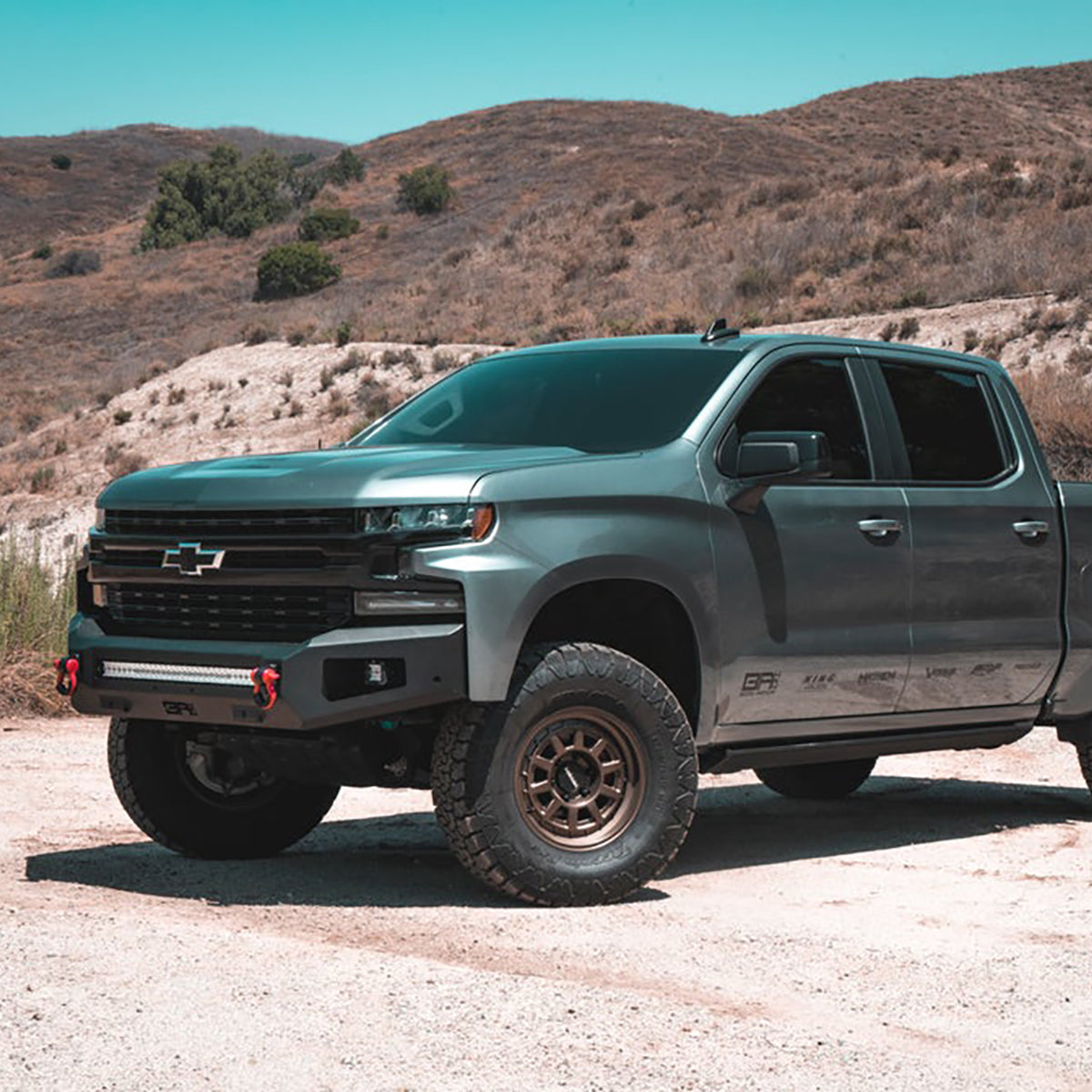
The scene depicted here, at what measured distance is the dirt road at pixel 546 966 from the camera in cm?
451

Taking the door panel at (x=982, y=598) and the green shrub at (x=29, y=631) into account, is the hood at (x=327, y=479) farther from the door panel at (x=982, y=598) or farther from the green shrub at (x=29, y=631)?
the green shrub at (x=29, y=631)

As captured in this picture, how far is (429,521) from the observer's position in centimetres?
617

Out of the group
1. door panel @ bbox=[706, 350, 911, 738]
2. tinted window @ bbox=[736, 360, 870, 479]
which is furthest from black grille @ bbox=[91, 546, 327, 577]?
tinted window @ bbox=[736, 360, 870, 479]

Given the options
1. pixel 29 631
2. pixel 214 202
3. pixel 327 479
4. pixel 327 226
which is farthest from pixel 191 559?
pixel 214 202

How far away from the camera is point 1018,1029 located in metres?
5.02

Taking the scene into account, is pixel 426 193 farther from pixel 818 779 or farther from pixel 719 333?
pixel 719 333

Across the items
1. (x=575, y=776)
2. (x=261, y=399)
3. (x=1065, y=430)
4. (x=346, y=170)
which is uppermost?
(x=346, y=170)

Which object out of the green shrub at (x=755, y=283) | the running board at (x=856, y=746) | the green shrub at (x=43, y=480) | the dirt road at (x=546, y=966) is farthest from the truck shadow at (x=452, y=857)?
the green shrub at (x=755, y=283)

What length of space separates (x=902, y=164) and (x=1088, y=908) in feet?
144

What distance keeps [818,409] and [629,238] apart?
150 feet

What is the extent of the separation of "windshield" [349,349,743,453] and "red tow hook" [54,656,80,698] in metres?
1.58

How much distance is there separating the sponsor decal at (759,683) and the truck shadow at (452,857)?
0.83 metres

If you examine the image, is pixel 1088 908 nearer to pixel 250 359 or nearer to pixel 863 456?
pixel 863 456

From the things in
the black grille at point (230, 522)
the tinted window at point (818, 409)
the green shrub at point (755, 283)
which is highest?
the green shrub at point (755, 283)
